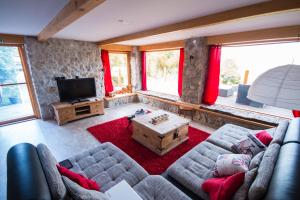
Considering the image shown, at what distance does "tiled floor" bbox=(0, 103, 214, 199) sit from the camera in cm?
279

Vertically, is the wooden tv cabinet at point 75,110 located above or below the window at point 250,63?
below

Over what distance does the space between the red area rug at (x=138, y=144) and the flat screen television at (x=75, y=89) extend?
1212 mm

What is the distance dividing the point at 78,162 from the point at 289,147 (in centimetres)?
235

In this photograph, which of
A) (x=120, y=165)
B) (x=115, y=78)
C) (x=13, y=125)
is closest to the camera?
(x=120, y=165)

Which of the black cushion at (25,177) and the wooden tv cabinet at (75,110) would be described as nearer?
the black cushion at (25,177)

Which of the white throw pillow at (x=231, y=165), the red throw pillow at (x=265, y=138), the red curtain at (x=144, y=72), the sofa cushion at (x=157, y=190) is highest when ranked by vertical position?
the red curtain at (x=144, y=72)

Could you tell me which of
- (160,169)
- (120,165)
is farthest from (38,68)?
(160,169)

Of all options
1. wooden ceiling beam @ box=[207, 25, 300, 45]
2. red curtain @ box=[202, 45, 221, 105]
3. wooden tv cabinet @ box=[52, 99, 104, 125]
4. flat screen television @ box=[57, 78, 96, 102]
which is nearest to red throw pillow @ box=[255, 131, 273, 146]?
wooden ceiling beam @ box=[207, 25, 300, 45]

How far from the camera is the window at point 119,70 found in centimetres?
560

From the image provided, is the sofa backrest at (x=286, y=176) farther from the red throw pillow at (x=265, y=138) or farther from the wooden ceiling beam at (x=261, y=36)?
the wooden ceiling beam at (x=261, y=36)

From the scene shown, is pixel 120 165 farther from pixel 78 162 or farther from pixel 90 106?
pixel 90 106

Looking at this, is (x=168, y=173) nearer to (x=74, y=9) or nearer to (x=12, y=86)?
(x=74, y=9)

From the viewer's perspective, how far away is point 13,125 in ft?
12.7

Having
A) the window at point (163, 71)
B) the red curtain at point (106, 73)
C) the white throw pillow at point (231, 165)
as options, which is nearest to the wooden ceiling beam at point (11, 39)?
the red curtain at point (106, 73)
